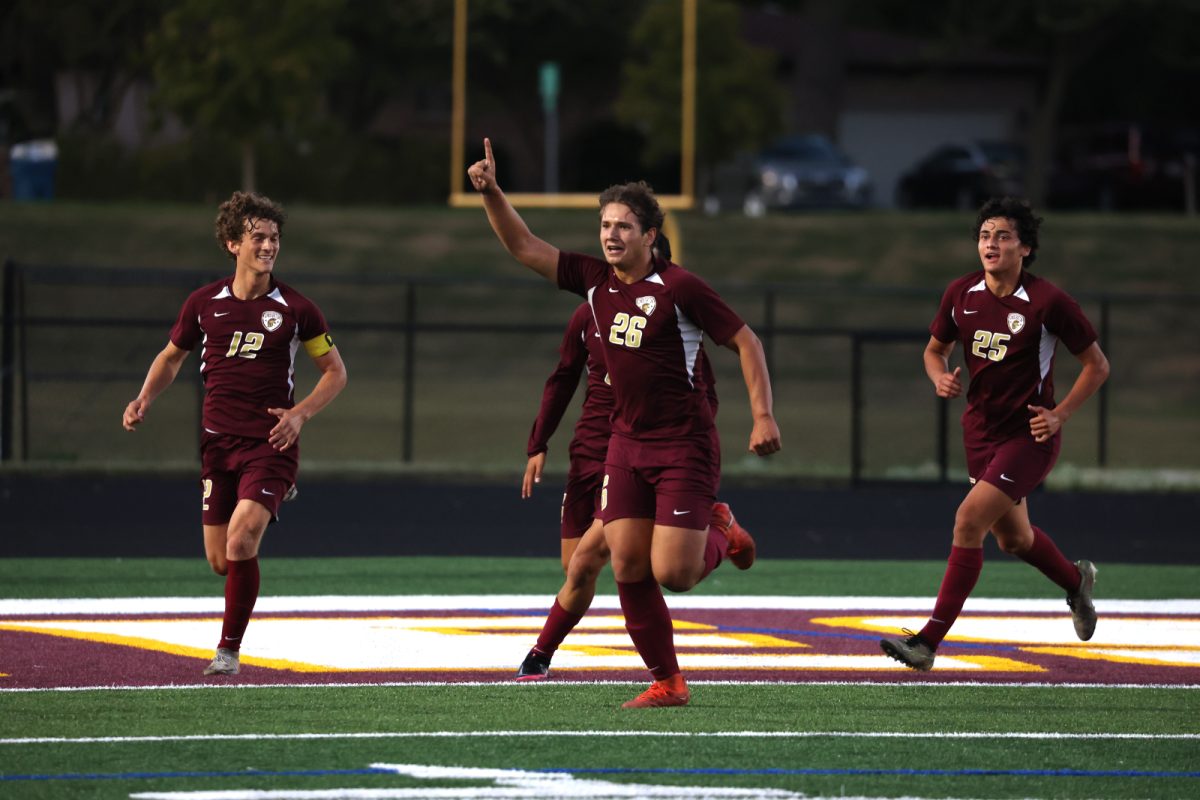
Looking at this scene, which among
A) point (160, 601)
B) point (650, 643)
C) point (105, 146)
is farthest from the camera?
point (105, 146)

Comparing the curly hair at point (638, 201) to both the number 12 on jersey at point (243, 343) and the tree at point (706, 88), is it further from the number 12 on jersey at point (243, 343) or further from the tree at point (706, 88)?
the tree at point (706, 88)

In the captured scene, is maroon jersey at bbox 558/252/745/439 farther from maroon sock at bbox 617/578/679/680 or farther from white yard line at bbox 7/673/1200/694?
white yard line at bbox 7/673/1200/694

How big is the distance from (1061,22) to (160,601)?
34.7 metres

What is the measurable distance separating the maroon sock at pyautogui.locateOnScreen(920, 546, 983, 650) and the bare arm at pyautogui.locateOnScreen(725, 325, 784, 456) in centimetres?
165

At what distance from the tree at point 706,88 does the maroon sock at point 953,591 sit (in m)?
19.3

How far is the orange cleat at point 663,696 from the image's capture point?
7.45m

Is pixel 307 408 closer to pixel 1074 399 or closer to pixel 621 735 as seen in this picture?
pixel 621 735

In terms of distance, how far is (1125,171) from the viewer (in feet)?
129

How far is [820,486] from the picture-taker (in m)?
18.0

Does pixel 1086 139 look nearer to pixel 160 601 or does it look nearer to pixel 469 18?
pixel 469 18

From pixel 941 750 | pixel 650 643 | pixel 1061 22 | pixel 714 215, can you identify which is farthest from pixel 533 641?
pixel 1061 22

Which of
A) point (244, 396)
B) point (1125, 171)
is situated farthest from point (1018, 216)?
point (1125, 171)

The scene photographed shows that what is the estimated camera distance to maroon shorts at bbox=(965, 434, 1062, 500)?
859 cm

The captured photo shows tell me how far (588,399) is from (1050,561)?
2254 mm
